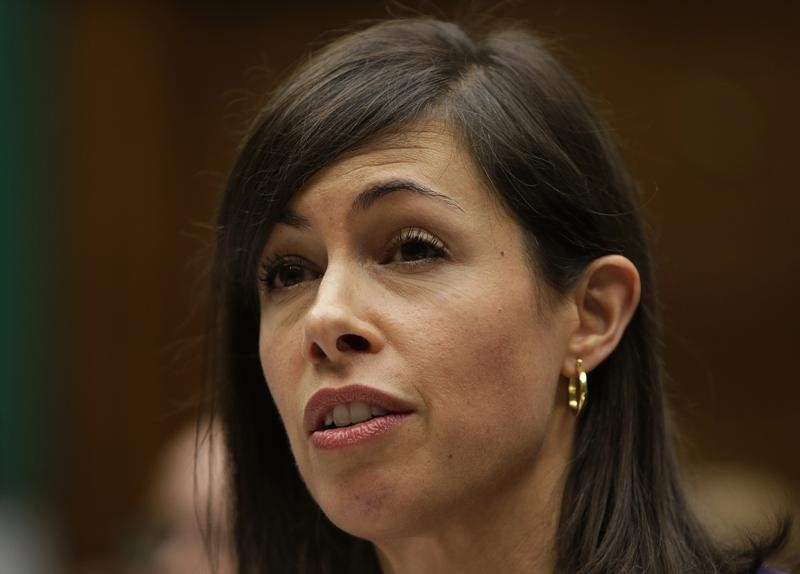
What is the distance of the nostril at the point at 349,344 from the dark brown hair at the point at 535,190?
343 millimetres

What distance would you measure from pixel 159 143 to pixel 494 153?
4976 mm

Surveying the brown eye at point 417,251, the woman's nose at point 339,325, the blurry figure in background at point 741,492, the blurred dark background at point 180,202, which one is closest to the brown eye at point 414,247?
the brown eye at point 417,251

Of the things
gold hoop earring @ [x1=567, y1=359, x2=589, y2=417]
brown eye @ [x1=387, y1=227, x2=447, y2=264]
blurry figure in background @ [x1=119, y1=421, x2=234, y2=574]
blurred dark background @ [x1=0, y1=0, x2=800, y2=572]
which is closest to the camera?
brown eye @ [x1=387, y1=227, x2=447, y2=264]

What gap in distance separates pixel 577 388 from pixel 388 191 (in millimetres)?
560

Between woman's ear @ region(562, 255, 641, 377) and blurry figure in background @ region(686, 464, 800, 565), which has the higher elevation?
woman's ear @ region(562, 255, 641, 377)

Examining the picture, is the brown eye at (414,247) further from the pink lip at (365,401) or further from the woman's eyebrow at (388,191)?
the pink lip at (365,401)

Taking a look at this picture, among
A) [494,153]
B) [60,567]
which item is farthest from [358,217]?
[60,567]

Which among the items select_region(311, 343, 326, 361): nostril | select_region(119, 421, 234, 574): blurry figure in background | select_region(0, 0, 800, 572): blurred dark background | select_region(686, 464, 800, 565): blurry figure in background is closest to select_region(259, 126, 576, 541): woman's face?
select_region(311, 343, 326, 361): nostril

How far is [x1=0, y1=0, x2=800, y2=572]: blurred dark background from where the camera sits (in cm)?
652

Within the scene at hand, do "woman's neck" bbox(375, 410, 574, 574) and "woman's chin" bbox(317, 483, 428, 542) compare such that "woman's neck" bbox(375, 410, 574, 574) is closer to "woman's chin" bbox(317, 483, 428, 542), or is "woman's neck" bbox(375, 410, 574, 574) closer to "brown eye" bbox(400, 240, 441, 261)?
"woman's chin" bbox(317, 483, 428, 542)

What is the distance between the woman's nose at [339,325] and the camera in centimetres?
231

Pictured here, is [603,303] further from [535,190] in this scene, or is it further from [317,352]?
[317,352]

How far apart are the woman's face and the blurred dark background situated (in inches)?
152

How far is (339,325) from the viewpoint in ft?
7.56
